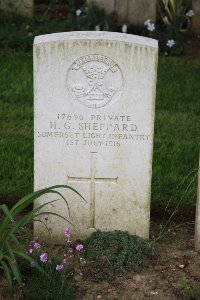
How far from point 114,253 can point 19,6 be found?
458 centimetres

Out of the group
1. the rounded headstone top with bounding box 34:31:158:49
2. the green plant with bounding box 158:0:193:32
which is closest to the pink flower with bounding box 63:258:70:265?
the rounded headstone top with bounding box 34:31:158:49

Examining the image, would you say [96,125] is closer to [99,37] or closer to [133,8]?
[99,37]

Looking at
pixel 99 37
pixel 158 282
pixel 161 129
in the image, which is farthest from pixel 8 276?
pixel 161 129

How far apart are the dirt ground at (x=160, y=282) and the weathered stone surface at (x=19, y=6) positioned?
→ 4348mm

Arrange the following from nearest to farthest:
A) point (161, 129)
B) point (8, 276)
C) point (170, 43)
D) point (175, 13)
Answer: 1. point (8, 276)
2. point (161, 129)
3. point (170, 43)
4. point (175, 13)

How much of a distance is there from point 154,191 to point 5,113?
1.81 m

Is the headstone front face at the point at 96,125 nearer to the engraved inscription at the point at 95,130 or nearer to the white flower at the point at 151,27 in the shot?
the engraved inscription at the point at 95,130

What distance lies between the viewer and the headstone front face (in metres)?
4.41

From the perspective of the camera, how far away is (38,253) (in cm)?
438

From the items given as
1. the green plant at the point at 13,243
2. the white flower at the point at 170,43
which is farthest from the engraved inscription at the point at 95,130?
the white flower at the point at 170,43

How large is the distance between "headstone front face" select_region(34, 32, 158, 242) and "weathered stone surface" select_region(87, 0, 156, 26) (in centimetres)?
389

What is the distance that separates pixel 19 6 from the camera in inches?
332

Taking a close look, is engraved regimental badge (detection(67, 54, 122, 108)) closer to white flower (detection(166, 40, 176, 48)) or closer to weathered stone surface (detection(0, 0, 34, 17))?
white flower (detection(166, 40, 176, 48))

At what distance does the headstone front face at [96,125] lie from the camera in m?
4.41
